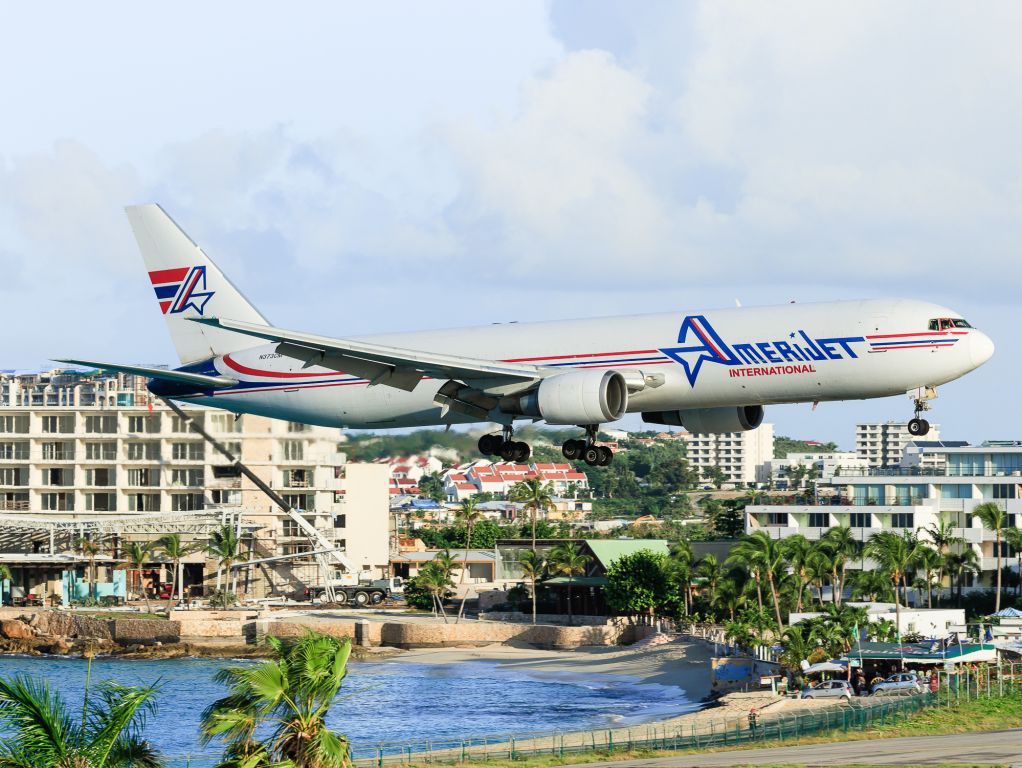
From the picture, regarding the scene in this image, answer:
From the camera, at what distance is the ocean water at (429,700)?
9956cm

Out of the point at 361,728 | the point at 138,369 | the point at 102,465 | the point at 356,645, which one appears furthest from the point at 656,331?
the point at 102,465

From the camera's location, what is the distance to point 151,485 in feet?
584

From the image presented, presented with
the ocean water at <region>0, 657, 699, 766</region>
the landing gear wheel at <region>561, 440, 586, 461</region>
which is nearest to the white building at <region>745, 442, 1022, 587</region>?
the ocean water at <region>0, 657, 699, 766</region>

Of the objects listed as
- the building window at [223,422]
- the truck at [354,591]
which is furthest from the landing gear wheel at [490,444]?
the truck at [354,591]

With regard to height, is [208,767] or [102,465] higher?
[102,465]

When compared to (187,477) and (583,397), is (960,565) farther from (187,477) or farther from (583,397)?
(187,477)

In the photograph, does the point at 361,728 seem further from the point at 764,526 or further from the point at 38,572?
the point at 38,572

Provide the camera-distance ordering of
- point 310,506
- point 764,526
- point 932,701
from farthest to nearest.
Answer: point 310,506
point 764,526
point 932,701

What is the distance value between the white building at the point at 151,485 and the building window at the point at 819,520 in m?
57.7

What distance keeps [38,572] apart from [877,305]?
14708 centimetres

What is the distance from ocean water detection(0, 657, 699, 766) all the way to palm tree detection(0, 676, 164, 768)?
5601cm

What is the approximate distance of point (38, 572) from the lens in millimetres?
177250

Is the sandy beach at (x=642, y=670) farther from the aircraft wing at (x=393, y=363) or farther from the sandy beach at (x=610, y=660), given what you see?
the aircraft wing at (x=393, y=363)

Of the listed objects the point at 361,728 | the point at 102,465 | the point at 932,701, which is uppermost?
the point at 102,465
